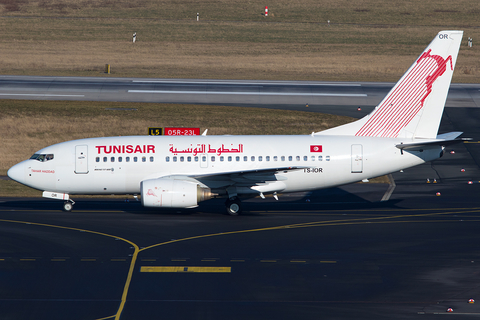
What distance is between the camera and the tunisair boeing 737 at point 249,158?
32.4m

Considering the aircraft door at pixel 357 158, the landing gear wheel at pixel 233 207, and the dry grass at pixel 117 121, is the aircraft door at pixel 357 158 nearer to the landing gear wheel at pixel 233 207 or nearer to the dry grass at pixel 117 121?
the landing gear wheel at pixel 233 207

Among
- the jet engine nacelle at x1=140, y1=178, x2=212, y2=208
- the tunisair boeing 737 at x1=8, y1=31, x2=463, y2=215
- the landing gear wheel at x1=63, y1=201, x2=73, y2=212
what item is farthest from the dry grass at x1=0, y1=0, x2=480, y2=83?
the jet engine nacelle at x1=140, y1=178, x2=212, y2=208

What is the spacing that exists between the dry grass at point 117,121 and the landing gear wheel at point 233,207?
1939 cm

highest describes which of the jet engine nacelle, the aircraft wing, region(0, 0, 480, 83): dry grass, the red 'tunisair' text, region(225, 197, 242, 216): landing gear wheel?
region(0, 0, 480, 83): dry grass

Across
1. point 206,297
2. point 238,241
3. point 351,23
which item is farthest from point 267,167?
point 351,23

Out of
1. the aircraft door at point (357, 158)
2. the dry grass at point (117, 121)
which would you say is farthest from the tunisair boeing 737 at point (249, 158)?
the dry grass at point (117, 121)

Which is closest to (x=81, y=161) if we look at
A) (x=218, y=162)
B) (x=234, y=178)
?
(x=218, y=162)

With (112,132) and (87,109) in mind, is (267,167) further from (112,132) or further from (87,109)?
(87,109)

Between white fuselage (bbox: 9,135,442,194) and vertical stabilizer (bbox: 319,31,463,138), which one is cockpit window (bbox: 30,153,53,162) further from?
vertical stabilizer (bbox: 319,31,463,138)

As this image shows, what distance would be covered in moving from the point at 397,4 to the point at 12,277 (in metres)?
126

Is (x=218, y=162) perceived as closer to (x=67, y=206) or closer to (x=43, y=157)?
(x=67, y=206)

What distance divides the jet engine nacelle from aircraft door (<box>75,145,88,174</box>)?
391 centimetres

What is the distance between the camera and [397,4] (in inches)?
5266

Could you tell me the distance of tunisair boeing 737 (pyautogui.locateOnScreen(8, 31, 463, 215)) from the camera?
32.4m
